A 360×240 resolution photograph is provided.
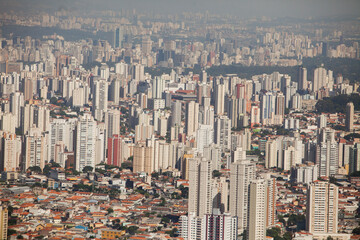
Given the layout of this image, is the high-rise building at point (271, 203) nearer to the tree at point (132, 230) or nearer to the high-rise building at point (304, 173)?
the tree at point (132, 230)

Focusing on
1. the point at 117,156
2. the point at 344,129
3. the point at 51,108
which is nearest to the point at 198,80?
the point at 51,108

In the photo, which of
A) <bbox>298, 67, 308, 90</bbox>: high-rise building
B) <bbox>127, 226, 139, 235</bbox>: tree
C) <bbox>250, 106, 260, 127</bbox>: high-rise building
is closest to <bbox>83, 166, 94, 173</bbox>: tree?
<bbox>127, 226, 139, 235</bbox>: tree

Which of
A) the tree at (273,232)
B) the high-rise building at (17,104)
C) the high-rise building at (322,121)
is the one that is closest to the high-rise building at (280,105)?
the high-rise building at (322,121)

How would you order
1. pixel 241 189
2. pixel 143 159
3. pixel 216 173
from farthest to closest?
pixel 143 159, pixel 216 173, pixel 241 189

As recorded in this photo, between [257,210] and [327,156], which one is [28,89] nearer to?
[327,156]

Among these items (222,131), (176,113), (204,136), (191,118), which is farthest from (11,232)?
(176,113)
